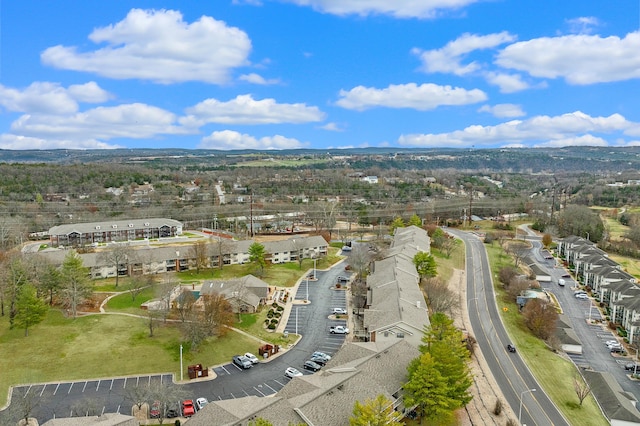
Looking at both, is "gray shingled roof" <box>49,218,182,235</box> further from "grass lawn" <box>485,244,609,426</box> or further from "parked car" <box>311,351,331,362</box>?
"grass lawn" <box>485,244,609,426</box>

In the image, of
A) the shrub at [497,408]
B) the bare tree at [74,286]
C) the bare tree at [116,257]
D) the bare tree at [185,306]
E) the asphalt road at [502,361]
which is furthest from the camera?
the bare tree at [116,257]

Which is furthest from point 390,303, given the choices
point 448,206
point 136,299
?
point 448,206

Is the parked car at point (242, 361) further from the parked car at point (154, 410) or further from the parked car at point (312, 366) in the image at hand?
the parked car at point (154, 410)

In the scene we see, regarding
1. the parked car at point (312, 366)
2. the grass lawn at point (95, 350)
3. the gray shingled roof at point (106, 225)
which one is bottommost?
the parked car at point (312, 366)

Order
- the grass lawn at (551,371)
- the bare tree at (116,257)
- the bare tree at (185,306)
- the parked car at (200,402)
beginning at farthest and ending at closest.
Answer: the bare tree at (116,257)
the bare tree at (185,306)
the grass lawn at (551,371)
the parked car at (200,402)

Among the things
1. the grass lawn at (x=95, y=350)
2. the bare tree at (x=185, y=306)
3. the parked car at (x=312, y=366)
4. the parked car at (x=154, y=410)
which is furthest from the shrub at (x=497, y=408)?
the bare tree at (x=185, y=306)

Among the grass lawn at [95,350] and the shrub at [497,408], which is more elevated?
the grass lawn at [95,350]

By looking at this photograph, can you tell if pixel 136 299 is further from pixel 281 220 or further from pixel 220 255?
pixel 281 220
